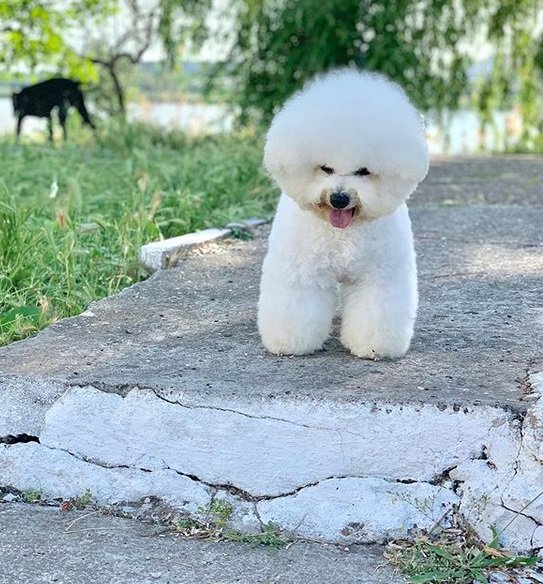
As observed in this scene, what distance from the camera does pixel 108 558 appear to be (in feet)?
7.08

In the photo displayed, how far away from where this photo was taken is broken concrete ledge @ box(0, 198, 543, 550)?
2.27 m

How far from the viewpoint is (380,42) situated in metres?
8.38

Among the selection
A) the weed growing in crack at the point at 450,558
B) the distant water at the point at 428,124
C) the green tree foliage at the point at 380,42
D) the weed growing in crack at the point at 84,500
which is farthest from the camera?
the distant water at the point at 428,124

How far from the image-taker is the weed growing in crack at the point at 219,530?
2246 millimetres

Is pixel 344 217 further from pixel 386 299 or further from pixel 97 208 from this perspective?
pixel 97 208

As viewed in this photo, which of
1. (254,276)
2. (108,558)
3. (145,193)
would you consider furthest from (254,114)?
(108,558)

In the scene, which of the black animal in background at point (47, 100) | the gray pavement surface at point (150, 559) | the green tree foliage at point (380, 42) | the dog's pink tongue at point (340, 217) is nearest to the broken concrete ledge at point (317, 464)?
the gray pavement surface at point (150, 559)

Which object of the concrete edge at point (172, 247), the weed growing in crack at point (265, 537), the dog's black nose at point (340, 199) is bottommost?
the weed growing in crack at point (265, 537)

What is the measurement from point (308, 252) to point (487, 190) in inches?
163

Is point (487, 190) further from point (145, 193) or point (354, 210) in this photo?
point (354, 210)

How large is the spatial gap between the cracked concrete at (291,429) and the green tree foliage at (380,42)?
19.4ft

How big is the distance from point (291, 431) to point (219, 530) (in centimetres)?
29

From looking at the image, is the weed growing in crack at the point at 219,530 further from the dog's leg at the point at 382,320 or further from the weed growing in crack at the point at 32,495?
the dog's leg at the point at 382,320

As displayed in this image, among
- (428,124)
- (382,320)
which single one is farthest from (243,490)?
(428,124)
